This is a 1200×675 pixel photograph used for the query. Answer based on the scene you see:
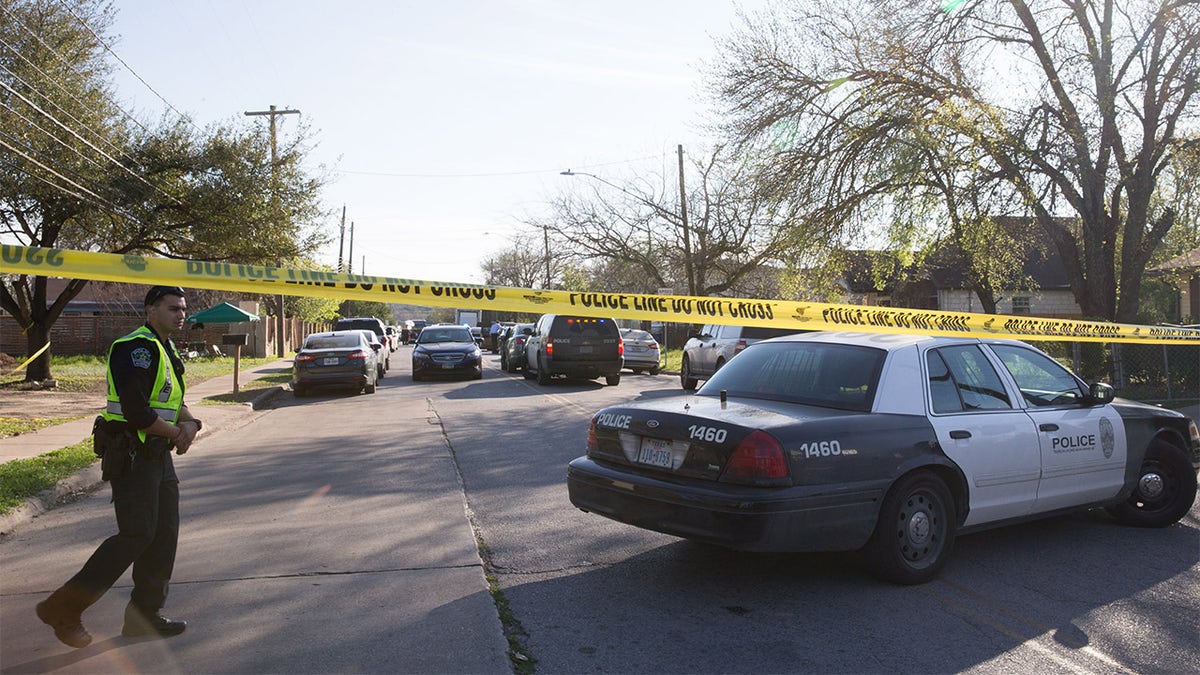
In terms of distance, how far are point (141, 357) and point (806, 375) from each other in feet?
12.6

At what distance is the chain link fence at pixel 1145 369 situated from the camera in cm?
1612

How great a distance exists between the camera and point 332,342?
1986 centimetres

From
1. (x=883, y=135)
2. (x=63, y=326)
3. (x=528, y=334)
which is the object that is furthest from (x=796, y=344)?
(x=63, y=326)

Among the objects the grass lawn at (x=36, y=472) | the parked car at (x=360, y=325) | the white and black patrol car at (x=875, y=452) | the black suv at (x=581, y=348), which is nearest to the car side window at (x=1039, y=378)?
the white and black patrol car at (x=875, y=452)

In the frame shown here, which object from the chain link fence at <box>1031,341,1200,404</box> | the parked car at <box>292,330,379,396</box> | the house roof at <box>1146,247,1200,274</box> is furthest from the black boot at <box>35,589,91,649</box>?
the house roof at <box>1146,247,1200,274</box>

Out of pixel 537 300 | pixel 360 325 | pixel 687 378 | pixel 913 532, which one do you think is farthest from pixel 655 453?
pixel 360 325

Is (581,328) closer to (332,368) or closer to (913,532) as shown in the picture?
(332,368)

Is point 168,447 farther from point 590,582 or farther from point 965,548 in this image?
point 965,548

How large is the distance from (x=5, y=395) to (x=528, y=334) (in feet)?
40.9

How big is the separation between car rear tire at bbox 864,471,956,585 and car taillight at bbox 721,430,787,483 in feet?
2.58

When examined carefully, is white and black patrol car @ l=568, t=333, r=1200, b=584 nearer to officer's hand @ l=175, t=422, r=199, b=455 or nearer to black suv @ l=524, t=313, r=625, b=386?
officer's hand @ l=175, t=422, r=199, b=455

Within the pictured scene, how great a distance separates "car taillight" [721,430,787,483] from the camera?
472cm

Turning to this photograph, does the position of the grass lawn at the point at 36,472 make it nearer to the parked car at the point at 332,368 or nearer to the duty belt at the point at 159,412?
the duty belt at the point at 159,412

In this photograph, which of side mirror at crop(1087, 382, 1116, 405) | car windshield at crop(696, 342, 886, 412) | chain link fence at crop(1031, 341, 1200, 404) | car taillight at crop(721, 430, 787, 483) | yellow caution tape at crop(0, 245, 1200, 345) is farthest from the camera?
chain link fence at crop(1031, 341, 1200, 404)
